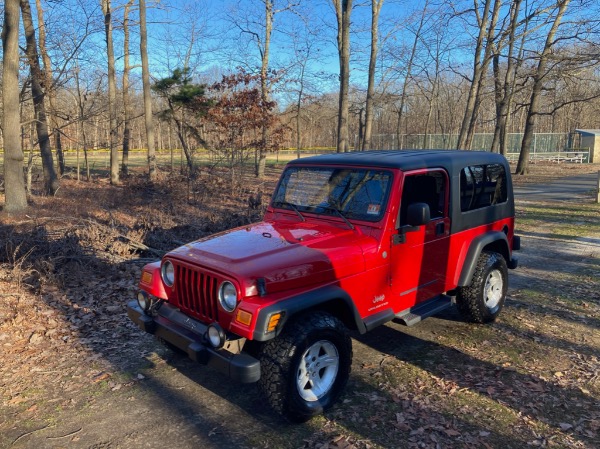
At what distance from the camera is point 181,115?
20.8m

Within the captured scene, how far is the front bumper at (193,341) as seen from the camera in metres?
3.00

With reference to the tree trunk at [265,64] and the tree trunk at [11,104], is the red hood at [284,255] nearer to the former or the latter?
the tree trunk at [11,104]

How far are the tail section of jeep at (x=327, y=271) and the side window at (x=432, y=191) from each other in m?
0.01

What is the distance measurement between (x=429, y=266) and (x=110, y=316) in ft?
12.2

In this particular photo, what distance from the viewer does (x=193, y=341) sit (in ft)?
10.8

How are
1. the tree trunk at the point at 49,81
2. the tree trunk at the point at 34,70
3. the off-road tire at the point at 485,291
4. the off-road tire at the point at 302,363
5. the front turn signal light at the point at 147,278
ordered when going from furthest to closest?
1. the tree trunk at the point at 49,81
2. the tree trunk at the point at 34,70
3. the off-road tire at the point at 485,291
4. the front turn signal light at the point at 147,278
5. the off-road tire at the point at 302,363

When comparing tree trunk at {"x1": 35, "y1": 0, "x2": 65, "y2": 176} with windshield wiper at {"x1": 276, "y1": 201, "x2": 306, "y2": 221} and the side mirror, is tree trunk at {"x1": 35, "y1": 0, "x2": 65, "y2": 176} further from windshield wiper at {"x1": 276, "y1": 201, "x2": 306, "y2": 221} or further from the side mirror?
the side mirror

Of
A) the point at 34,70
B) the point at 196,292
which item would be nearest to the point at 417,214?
the point at 196,292

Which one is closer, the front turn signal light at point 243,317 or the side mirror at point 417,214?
the front turn signal light at point 243,317

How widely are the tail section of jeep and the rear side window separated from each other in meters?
0.02

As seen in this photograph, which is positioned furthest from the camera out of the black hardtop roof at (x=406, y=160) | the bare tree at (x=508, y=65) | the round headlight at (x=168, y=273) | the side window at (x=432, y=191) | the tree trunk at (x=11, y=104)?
the bare tree at (x=508, y=65)

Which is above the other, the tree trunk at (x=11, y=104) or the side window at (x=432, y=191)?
the tree trunk at (x=11, y=104)

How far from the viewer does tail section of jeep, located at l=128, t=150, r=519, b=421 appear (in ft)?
10.4

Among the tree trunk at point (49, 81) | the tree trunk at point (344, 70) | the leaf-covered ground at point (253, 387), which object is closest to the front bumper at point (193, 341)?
the leaf-covered ground at point (253, 387)
